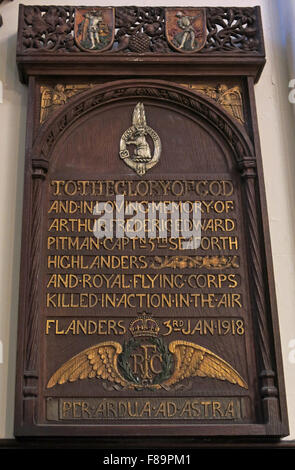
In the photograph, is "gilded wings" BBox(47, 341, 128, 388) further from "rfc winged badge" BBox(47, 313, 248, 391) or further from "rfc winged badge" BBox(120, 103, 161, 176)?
"rfc winged badge" BBox(120, 103, 161, 176)

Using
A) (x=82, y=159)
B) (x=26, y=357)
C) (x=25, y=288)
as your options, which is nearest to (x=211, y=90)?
(x=82, y=159)

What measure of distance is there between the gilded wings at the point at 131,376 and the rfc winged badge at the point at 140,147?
1035 millimetres

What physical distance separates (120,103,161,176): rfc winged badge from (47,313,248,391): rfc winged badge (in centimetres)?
97

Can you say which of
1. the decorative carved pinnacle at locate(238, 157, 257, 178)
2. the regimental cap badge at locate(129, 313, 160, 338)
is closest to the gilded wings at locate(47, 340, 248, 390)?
the regimental cap badge at locate(129, 313, 160, 338)

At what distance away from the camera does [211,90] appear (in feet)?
14.1

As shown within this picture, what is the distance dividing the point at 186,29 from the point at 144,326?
6.02ft

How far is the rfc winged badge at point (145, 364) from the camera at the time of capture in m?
3.70

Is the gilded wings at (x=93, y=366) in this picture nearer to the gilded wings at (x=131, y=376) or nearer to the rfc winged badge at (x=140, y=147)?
the gilded wings at (x=131, y=376)

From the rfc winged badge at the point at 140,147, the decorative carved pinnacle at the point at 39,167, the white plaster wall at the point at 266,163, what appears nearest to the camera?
the white plaster wall at the point at 266,163

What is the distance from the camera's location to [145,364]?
3727mm

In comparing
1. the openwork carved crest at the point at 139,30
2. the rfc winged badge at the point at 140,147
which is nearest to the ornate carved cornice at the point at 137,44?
the openwork carved crest at the point at 139,30

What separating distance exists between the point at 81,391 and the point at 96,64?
6.22 feet
